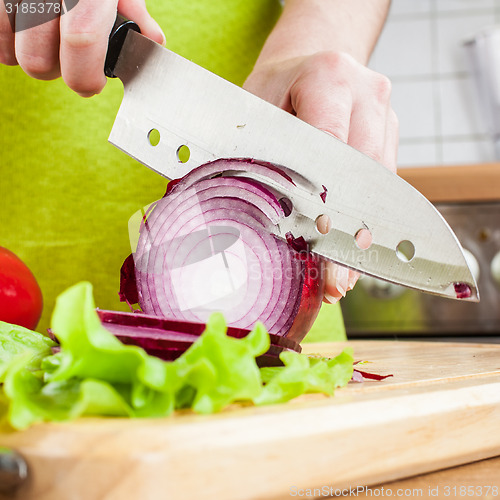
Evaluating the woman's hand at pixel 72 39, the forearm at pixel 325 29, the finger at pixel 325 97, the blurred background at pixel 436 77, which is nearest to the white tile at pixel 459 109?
the blurred background at pixel 436 77

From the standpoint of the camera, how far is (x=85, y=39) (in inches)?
42.5

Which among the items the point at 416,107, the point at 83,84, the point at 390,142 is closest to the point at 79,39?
the point at 83,84

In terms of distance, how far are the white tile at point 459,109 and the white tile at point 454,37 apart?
74 millimetres

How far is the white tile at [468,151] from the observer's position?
3.34m

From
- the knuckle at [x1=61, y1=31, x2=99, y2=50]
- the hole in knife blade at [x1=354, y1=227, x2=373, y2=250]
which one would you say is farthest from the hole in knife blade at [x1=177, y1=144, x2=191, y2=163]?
the hole in knife blade at [x1=354, y1=227, x2=373, y2=250]

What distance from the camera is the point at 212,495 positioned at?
0.57m

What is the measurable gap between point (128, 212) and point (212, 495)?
42.4 inches

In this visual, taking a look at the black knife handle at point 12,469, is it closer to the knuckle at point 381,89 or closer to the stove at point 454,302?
the knuckle at point 381,89

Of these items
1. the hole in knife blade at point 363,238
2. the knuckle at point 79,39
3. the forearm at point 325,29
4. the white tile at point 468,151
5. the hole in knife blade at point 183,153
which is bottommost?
the hole in knife blade at point 363,238

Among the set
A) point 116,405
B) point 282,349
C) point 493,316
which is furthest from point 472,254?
point 116,405

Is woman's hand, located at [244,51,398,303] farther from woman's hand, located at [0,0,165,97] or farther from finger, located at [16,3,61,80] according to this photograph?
finger, located at [16,3,61,80]

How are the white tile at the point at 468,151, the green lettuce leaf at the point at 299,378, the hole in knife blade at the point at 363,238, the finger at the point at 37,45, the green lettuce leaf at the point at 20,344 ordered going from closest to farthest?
the green lettuce leaf at the point at 299,378, the green lettuce leaf at the point at 20,344, the hole in knife blade at the point at 363,238, the finger at the point at 37,45, the white tile at the point at 468,151

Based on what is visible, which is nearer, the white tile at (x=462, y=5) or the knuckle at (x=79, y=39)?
the knuckle at (x=79, y=39)

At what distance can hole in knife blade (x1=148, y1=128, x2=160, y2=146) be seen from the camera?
46.6 inches
